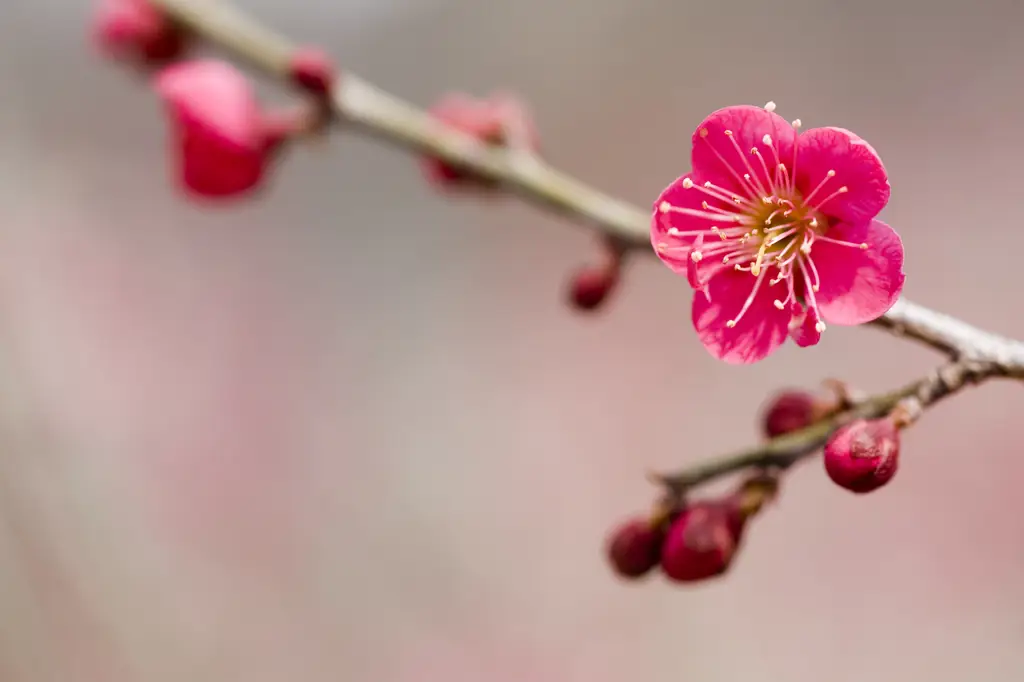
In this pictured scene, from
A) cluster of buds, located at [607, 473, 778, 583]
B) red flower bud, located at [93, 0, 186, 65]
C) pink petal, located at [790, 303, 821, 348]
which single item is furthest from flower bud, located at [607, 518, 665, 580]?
red flower bud, located at [93, 0, 186, 65]

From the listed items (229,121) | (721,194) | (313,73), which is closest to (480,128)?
(313,73)

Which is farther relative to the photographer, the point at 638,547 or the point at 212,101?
the point at 212,101

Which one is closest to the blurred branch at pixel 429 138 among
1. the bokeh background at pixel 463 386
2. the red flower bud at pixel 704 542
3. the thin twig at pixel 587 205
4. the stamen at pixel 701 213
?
the thin twig at pixel 587 205

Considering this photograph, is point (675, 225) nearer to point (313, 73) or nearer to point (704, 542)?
point (704, 542)

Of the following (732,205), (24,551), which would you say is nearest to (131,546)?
(24,551)

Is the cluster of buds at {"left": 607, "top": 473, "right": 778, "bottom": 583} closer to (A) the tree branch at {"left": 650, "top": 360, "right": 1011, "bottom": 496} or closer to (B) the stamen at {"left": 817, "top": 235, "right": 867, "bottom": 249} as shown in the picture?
(A) the tree branch at {"left": 650, "top": 360, "right": 1011, "bottom": 496}

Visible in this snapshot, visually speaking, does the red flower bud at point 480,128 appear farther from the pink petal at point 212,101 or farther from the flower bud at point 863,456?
the flower bud at point 863,456
